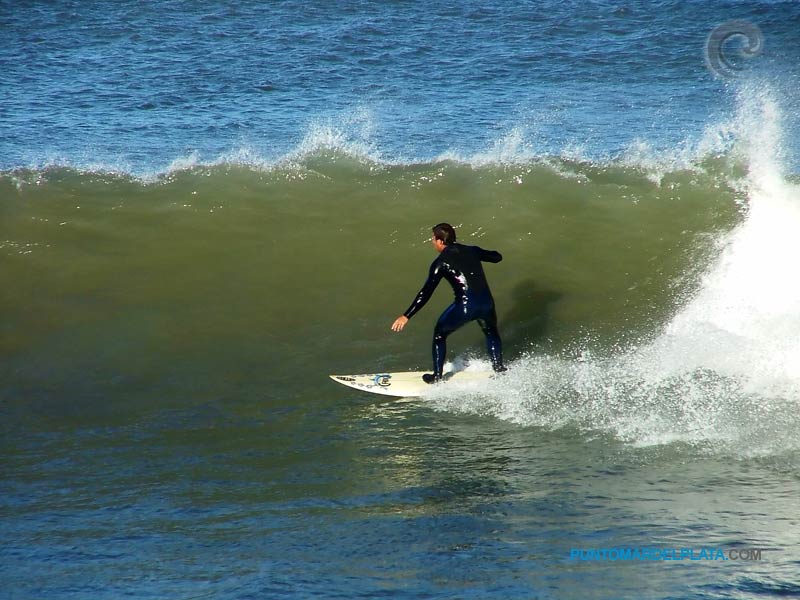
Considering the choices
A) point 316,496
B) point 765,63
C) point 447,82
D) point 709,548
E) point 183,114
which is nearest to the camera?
point 709,548

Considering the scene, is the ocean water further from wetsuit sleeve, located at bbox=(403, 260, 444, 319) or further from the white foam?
wetsuit sleeve, located at bbox=(403, 260, 444, 319)

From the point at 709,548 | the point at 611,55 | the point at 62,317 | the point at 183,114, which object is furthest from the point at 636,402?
the point at 611,55

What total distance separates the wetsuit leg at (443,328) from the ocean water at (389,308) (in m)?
0.31

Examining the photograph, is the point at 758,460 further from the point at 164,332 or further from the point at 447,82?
the point at 447,82

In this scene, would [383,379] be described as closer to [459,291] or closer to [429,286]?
[429,286]

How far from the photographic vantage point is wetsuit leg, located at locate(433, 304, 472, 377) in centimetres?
807

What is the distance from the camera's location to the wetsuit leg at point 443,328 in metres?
8.07

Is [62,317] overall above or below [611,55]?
below

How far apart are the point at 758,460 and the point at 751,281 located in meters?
3.86

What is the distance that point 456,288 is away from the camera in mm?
8047

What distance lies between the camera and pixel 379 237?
11.4 meters

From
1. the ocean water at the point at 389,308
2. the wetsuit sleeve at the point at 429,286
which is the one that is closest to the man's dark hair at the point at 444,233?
the wetsuit sleeve at the point at 429,286

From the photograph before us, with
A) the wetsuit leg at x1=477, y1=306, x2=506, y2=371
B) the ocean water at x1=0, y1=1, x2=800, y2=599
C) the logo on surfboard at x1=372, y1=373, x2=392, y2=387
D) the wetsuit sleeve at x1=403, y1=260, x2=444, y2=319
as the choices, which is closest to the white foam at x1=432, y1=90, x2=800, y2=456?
the ocean water at x1=0, y1=1, x2=800, y2=599

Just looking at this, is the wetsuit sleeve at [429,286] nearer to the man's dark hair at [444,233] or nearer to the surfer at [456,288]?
the surfer at [456,288]
